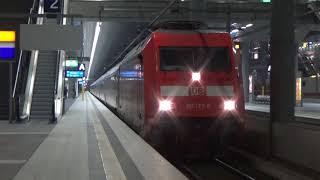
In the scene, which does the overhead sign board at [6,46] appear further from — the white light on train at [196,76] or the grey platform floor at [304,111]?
the grey platform floor at [304,111]

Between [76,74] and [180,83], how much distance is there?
112 ft

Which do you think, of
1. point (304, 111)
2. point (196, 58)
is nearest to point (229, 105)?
point (196, 58)

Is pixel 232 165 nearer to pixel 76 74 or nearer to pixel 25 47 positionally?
pixel 25 47

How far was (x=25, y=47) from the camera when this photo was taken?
20078mm

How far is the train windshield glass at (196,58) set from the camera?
14.0m

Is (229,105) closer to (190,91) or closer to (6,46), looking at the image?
(190,91)

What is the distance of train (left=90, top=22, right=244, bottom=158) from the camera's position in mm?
13602

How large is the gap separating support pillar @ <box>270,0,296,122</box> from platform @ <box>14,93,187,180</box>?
3.55 m

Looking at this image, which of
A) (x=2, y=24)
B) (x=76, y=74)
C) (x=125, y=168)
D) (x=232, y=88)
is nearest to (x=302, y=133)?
(x=232, y=88)

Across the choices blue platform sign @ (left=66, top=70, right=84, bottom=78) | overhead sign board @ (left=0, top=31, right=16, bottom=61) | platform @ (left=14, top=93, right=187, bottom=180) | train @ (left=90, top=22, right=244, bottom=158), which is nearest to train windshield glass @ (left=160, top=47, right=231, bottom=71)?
train @ (left=90, top=22, right=244, bottom=158)

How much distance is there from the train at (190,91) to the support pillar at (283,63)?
34.8 inches

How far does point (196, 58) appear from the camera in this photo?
555 inches

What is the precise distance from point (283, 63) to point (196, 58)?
2114 millimetres

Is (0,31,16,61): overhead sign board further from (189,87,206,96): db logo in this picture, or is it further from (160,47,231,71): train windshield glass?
(189,87,206,96): db logo
